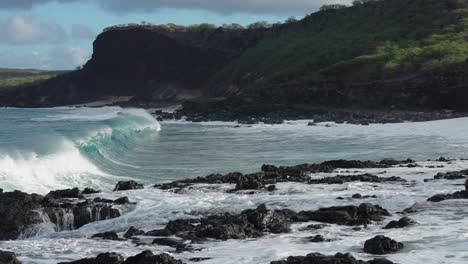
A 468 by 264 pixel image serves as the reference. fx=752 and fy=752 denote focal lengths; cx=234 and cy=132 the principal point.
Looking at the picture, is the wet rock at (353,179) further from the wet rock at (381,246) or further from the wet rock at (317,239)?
the wet rock at (381,246)

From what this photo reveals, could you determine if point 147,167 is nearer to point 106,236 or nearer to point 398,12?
point 106,236

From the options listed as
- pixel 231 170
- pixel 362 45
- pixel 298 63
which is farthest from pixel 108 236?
pixel 362 45

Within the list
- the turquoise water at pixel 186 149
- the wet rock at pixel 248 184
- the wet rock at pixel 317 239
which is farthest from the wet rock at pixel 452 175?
the wet rock at pixel 317 239

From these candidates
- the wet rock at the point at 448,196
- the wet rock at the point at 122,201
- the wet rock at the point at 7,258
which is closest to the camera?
the wet rock at the point at 7,258

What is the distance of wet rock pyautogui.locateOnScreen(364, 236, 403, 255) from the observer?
40.2ft

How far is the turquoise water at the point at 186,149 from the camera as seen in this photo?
85.1 feet

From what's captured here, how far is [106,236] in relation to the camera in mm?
14672

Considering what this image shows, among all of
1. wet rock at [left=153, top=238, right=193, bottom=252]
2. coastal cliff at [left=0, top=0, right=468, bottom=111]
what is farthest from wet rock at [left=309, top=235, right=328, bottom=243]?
coastal cliff at [left=0, top=0, right=468, bottom=111]

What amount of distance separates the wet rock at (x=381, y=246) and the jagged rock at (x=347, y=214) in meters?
2.50

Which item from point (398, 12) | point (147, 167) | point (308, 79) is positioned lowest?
point (147, 167)

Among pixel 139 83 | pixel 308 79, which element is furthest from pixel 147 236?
pixel 139 83

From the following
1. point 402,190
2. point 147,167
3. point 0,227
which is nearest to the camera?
point 0,227

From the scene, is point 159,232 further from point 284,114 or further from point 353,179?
point 284,114

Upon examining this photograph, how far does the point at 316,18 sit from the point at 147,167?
7187 cm
